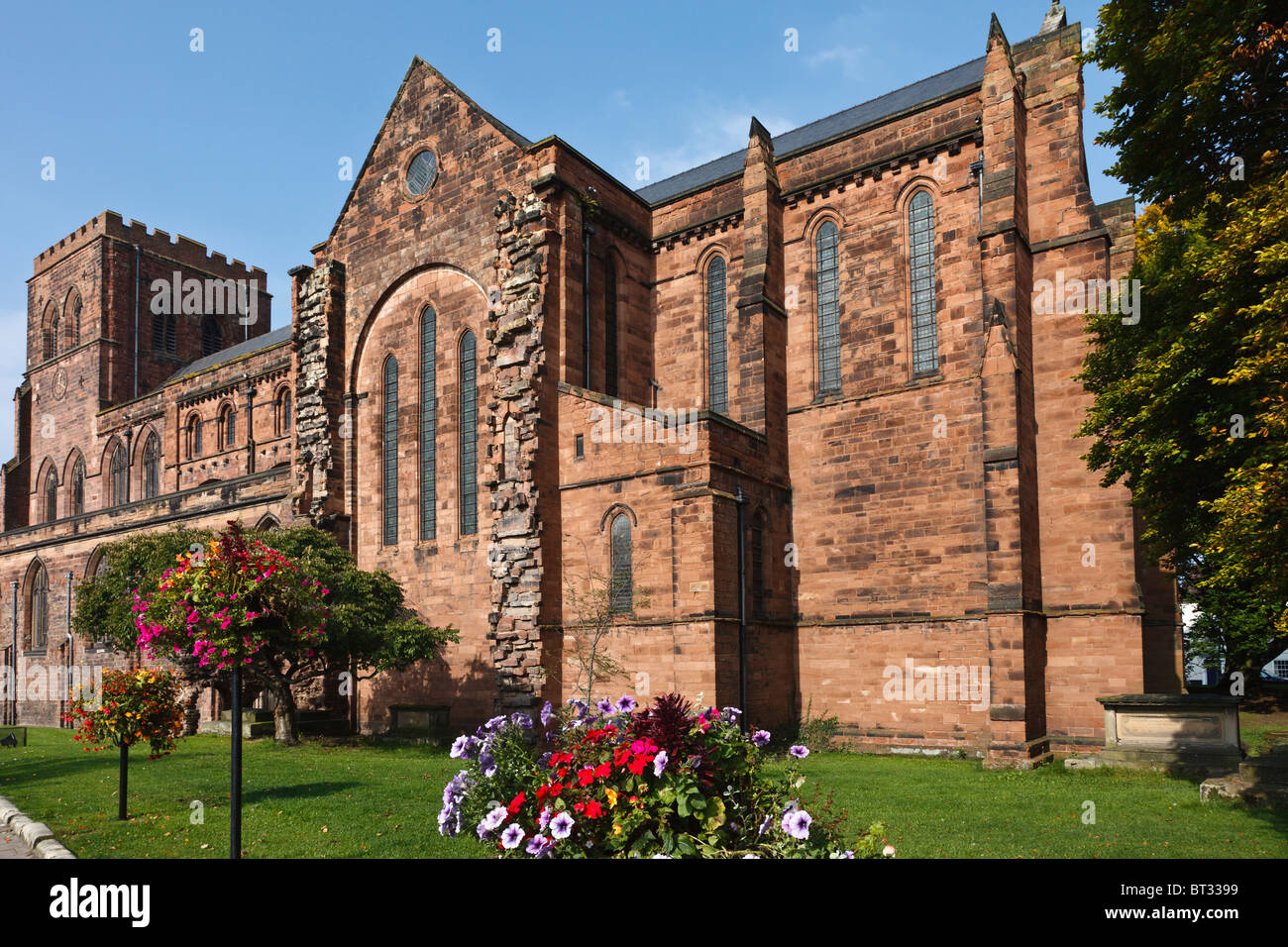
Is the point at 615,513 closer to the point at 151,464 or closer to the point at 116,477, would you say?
the point at 151,464

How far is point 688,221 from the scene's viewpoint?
1050 inches

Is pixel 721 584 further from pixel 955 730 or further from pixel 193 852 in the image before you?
pixel 193 852

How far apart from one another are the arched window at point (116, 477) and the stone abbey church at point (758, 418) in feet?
84.1

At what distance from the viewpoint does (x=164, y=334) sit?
56281 millimetres

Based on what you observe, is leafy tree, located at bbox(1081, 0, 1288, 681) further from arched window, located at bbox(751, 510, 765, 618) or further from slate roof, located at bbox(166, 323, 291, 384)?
slate roof, located at bbox(166, 323, 291, 384)

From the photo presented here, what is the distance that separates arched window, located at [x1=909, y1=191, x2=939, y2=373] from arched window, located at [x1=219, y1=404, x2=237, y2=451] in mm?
33545

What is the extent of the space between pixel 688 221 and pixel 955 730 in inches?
604

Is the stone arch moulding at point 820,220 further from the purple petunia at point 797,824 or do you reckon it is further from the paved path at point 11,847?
the paved path at point 11,847

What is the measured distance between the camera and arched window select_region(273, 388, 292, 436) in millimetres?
41156

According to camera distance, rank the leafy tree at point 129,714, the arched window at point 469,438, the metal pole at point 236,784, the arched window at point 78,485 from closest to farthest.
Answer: the metal pole at point 236,784 < the leafy tree at point 129,714 < the arched window at point 469,438 < the arched window at point 78,485

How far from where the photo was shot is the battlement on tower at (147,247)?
53812 mm

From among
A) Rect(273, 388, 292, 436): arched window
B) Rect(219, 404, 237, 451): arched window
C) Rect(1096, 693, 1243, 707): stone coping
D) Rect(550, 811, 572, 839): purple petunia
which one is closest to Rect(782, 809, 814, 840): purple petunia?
Rect(550, 811, 572, 839): purple petunia

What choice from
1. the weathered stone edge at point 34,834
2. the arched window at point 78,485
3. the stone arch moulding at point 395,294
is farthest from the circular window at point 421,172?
the arched window at point 78,485
